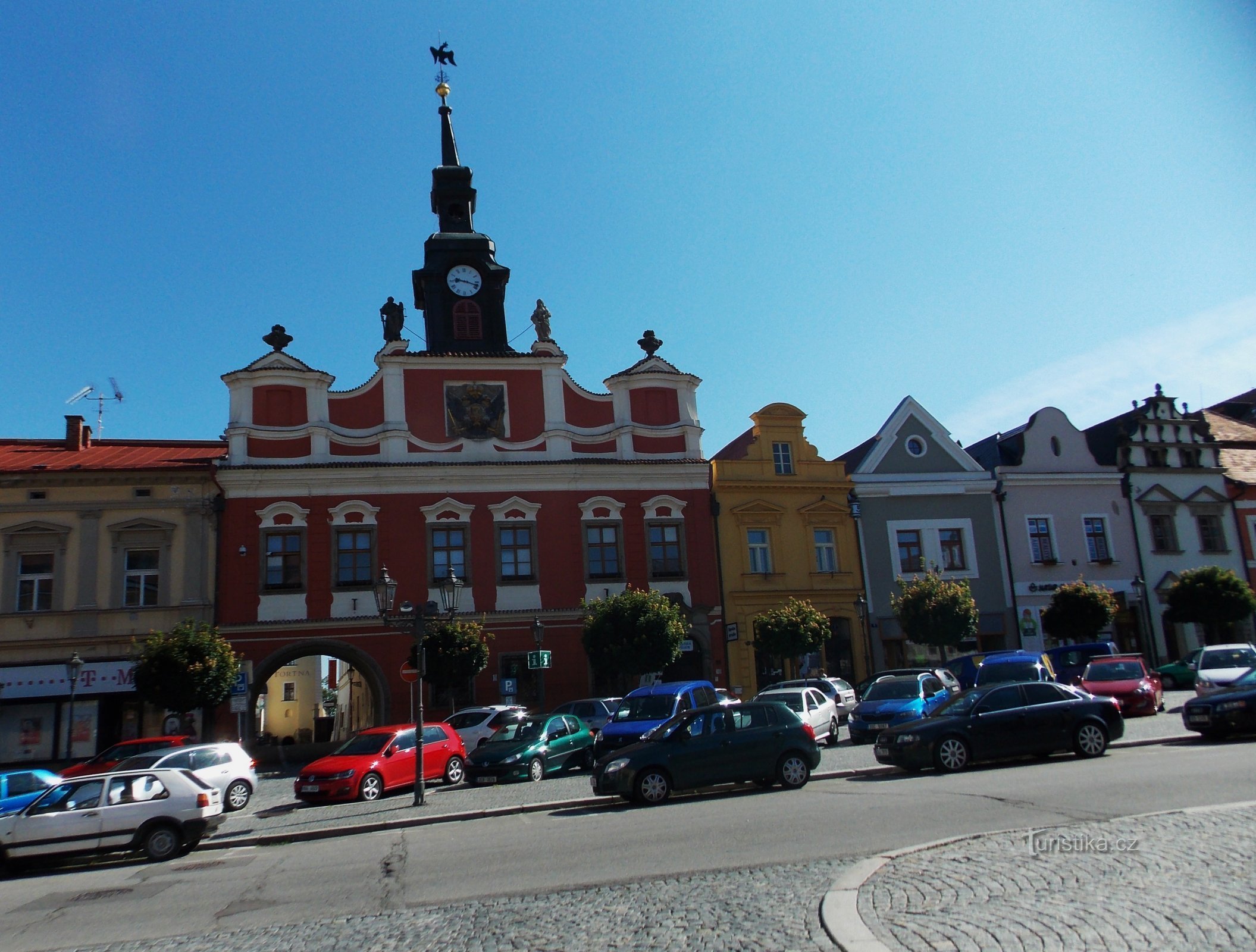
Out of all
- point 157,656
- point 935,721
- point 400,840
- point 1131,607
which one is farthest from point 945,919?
point 1131,607

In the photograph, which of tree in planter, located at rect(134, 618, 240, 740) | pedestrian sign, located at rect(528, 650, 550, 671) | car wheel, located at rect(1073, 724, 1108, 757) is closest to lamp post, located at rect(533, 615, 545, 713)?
pedestrian sign, located at rect(528, 650, 550, 671)

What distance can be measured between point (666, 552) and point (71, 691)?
18.0m

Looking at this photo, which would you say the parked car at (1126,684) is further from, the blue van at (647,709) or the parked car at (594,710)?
the parked car at (594,710)

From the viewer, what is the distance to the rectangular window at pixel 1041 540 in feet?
123

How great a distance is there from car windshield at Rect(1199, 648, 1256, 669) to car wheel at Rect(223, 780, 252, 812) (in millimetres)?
23683

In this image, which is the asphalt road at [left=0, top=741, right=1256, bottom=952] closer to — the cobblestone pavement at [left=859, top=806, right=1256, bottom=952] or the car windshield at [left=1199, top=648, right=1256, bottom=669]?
the cobblestone pavement at [left=859, top=806, right=1256, bottom=952]

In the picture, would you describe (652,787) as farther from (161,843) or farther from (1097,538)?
(1097,538)

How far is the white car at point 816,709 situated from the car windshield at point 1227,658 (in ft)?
35.6

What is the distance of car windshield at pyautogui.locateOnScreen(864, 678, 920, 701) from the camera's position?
22.4 meters

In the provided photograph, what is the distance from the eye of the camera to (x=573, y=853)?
10906mm

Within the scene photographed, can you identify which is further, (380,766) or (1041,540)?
(1041,540)

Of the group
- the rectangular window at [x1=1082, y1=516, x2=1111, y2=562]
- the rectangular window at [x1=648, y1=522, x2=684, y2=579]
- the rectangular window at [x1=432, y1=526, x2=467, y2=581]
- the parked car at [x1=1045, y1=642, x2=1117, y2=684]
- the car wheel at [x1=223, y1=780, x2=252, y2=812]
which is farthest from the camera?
the rectangular window at [x1=1082, y1=516, x2=1111, y2=562]

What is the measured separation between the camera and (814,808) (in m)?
12.7

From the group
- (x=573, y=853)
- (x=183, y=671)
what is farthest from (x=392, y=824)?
(x=183, y=671)
